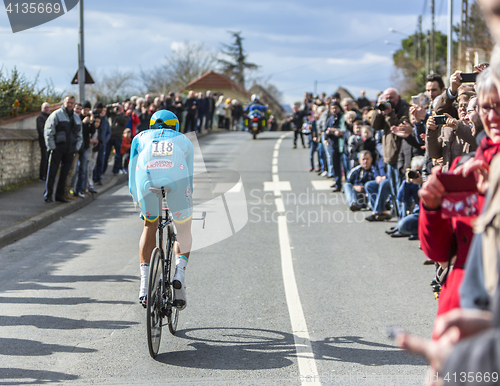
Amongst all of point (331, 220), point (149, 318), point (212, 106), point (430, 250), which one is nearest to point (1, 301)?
point (149, 318)

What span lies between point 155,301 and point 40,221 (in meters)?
7.25

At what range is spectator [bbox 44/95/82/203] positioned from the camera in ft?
43.7

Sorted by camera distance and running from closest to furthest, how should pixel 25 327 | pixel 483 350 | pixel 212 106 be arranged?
pixel 483 350 < pixel 25 327 < pixel 212 106

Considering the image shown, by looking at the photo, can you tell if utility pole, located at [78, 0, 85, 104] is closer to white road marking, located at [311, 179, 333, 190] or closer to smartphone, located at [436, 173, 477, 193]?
white road marking, located at [311, 179, 333, 190]

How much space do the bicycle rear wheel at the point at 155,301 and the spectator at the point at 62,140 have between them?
8.92 m

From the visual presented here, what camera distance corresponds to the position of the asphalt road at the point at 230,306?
477 cm

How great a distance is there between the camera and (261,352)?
517 cm

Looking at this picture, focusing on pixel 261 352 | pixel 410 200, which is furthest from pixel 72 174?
pixel 261 352

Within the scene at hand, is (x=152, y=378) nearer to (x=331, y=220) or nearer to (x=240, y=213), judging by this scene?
(x=331, y=220)

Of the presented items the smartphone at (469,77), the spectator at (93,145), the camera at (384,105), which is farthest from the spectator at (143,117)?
the smartphone at (469,77)

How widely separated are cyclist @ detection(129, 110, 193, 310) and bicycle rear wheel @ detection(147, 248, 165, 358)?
106mm

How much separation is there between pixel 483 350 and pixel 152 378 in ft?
10.9

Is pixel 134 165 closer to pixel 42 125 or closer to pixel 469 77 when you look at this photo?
pixel 469 77

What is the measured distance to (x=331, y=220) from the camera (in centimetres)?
1228
